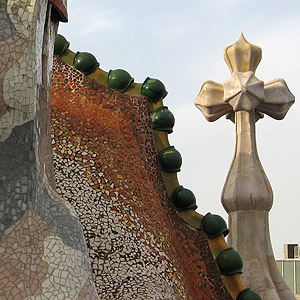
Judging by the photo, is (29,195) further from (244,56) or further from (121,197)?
(244,56)

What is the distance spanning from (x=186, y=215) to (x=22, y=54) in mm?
2917

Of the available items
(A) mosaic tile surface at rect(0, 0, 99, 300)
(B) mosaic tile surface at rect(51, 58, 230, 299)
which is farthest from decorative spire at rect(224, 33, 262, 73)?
(A) mosaic tile surface at rect(0, 0, 99, 300)

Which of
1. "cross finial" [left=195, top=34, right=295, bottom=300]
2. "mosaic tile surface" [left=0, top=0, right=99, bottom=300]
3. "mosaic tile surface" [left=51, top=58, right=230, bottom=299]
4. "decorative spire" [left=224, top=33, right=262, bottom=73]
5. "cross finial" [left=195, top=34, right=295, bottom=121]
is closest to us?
"mosaic tile surface" [left=0, top=0, right=99, bottom=300]

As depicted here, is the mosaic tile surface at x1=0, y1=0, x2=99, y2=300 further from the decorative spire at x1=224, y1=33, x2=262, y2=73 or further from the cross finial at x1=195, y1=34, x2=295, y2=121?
the decorative spire at x1=224, y1=33, x2=262, y2=73

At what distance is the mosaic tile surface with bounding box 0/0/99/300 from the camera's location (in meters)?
3.77

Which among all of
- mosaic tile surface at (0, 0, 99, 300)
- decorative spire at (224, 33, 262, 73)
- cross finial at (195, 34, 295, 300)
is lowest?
mosaic tile surface at (0, 0, 99, 300)

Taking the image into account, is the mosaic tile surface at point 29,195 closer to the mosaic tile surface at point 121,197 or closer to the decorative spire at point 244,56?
the mosaic tile surface at point 121,197

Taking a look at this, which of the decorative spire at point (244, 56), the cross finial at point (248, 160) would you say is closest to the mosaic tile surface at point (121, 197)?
the cross finial at point (248, 160)

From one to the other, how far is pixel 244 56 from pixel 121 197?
5306 millimetres

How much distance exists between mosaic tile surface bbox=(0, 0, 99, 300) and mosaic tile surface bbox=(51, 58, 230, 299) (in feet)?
5.66

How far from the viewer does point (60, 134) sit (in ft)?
21.3

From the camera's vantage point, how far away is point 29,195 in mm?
3959

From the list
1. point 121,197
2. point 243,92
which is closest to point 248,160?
point 243,92

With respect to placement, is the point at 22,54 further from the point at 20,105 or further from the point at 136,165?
the point at 136,165
